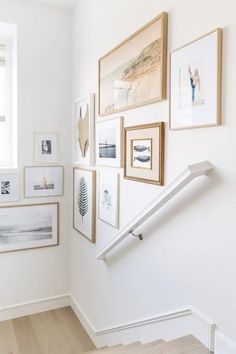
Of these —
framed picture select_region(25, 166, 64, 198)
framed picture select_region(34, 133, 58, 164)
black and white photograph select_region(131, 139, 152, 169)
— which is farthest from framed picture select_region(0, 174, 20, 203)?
black and white photograph select_region(131, 139, 152, 169)

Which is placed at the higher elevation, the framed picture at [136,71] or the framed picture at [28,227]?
the framed picture at [136,71]

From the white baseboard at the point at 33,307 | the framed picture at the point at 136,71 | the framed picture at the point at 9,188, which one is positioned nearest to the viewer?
the framed picture at the point at 136,71

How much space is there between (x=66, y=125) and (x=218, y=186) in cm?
212

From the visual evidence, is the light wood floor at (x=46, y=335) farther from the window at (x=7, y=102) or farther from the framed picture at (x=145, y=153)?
the framed picture at (x=145, y=153)

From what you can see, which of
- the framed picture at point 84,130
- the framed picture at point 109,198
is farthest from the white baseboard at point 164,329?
the framed picture at point 84,130

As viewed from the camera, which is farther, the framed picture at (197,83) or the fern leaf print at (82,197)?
the fern leaf print at (82,197)

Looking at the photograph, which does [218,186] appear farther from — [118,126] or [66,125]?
[66,125]

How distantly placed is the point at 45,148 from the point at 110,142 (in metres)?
1.01

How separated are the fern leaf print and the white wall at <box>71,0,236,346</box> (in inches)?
11.5

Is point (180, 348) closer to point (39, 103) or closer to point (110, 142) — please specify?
point (110, 142)

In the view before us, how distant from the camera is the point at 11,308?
3.05 metres

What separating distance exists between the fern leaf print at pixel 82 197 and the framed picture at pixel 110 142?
0.37m

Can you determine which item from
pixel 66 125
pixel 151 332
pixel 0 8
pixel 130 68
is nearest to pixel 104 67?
pixel 130 68

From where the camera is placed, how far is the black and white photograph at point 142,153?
1.81 meters
